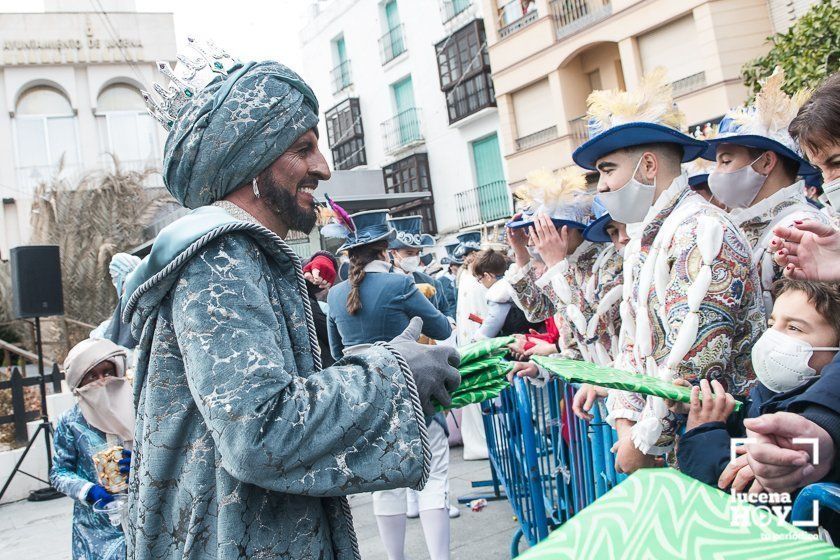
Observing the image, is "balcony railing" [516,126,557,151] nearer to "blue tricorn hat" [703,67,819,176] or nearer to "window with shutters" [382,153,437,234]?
"window with shutters" [382,153,437,234]

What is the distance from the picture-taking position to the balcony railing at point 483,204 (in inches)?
902

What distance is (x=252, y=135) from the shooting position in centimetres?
169

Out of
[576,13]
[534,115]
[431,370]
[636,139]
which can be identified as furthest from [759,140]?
[534,115]

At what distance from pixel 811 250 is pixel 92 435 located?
322 cm

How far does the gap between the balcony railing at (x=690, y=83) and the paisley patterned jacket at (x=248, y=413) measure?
15.9 metres

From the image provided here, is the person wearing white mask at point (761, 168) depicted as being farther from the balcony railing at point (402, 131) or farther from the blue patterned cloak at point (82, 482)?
the balcony railing at point (402, 131)

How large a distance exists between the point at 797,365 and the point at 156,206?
16.2 metres

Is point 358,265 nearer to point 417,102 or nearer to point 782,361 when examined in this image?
point 782,361

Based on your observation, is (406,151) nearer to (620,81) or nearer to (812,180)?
(620,81)

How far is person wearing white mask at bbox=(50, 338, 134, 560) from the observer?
130 inches

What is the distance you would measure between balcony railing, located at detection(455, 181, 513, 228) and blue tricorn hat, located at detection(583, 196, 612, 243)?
18.4m

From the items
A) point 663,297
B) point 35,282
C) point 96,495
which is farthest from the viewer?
point 35,282

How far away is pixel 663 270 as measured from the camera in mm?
2494

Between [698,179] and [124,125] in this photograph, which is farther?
[124,125]
